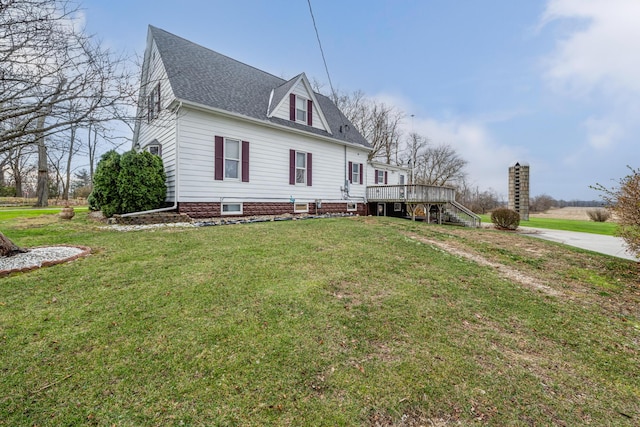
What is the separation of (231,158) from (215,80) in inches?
141

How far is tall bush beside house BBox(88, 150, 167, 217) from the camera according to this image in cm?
835

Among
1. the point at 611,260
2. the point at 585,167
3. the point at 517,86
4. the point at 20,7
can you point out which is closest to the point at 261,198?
the point at 20,7

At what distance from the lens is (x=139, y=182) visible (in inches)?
332

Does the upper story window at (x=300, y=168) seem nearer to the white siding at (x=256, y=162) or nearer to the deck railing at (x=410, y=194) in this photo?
the white siding at (x=256, y=162)

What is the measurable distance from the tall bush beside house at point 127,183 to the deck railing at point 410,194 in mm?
11267

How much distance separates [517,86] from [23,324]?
788 inches

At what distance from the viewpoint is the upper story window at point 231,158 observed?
1026cm

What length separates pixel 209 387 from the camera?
2006 millimetres

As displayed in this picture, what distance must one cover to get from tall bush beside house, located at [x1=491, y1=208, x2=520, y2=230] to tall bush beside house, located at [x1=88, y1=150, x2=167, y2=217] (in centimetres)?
1737

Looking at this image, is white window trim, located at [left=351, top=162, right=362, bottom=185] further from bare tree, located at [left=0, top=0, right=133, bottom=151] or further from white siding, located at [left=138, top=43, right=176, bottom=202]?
bare tree, located at [left=0, top=0, right=133, bottom=151]

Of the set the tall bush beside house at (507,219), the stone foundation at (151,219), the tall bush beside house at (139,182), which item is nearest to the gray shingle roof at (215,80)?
the tall bush beside house at (139,182)

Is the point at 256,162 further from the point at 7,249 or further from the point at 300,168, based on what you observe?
the point at 7,249

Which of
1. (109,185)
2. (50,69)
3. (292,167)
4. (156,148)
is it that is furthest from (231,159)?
(50,69)

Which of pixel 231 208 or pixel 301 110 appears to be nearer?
pixel 231 208
